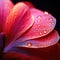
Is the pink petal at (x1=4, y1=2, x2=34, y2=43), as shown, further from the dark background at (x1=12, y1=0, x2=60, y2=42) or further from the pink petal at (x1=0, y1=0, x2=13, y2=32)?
the dark background at (x1=12, y1=0, x2=60, y2=42)

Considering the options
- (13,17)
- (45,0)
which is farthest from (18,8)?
(45,0)

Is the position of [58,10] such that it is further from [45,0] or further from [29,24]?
[29,24]

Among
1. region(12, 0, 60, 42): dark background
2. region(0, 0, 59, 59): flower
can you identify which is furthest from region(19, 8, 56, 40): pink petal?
region(12, 0, 60, 42): dark background

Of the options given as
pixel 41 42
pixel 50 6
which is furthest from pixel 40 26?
pixel 50 6

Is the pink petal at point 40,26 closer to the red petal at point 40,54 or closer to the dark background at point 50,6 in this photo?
the red petal at point 40,54

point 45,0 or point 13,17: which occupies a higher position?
point 13,17

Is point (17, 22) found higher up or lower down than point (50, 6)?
higher up

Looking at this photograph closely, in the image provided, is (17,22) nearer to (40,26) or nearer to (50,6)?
(40,26)
